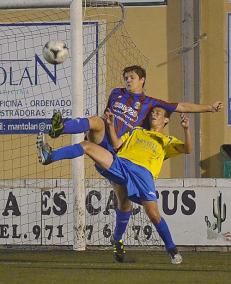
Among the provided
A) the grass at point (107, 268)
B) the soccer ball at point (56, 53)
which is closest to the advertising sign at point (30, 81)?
the soccer ball at point (56, 53)

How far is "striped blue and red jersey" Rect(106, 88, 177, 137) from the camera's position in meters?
12.1

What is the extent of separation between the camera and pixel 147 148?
11.6 meters

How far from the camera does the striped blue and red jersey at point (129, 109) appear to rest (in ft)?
39.9

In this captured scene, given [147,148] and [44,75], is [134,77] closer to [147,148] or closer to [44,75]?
[147,148]

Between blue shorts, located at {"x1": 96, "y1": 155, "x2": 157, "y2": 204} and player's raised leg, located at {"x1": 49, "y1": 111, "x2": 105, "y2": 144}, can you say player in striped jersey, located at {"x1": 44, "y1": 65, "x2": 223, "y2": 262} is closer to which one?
player's raised leg, located at {"x1": 49, "y1": 111, "x2": 105, "y2": 144}

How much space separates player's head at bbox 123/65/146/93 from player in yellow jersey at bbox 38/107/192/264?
0.37 m

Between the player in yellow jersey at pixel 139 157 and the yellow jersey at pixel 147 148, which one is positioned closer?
the player in yellow jersey at pixel 139 157

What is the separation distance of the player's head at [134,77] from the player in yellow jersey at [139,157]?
37 centimetres

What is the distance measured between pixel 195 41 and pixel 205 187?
760cm

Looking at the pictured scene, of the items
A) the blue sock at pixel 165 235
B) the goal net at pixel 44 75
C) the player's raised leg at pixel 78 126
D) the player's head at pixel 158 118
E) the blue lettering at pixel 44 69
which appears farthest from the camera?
the blue lettering at pixel 44 69

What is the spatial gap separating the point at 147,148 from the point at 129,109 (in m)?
0.71

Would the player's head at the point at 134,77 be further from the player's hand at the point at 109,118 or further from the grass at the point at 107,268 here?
the grass at the point at 107,268

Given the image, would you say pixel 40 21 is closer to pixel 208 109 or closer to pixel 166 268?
pixel 208 109

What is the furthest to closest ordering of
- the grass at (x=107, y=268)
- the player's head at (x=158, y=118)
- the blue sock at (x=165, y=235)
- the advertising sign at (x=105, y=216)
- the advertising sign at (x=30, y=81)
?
the advertising sign at (x=30, y=81)
the advertising sign at (x=105, y=216)
the player's head at (x=158, y=118)
the blue sock at (x=165, y=235)
the grass at (x=107, y=268)
